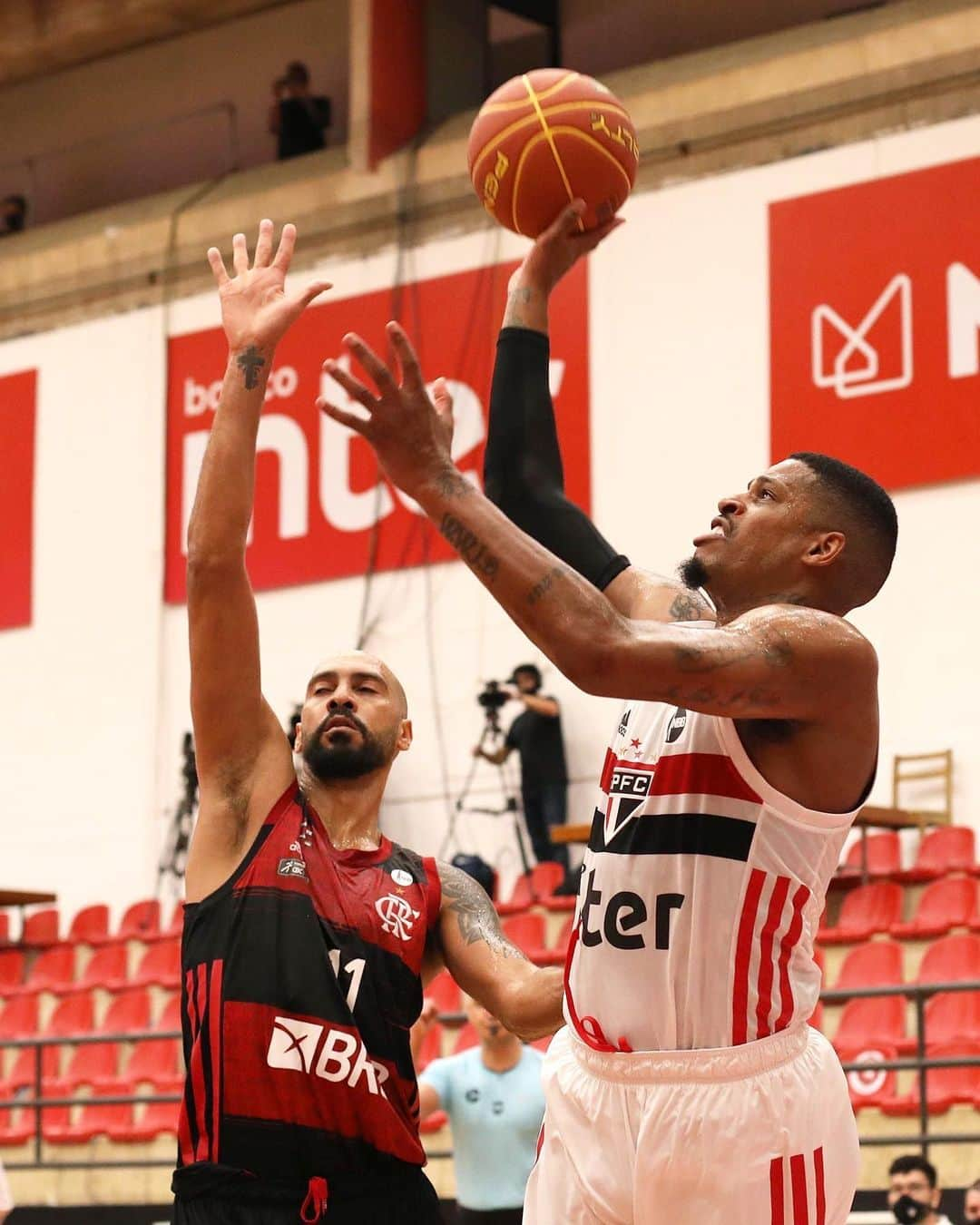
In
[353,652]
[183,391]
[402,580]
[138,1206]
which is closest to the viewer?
[353,652]

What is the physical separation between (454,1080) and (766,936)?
4839mm

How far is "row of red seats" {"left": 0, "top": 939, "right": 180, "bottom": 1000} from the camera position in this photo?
13.2 meters

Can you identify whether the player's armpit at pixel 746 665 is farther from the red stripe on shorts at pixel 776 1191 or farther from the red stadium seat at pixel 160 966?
the red stadium seat at pixel 160 966

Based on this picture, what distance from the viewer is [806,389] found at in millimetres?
13125

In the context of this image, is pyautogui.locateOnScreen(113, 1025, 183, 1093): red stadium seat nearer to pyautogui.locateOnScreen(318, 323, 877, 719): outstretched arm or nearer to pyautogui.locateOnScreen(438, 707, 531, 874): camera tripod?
pyautogui.locateOnScreen(438, 707, 531, 874): camera tripod

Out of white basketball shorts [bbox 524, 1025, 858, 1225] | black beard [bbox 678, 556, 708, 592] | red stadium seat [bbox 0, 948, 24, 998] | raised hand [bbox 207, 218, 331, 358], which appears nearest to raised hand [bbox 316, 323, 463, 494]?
black beard [bbox 678, 556, 708, 592]

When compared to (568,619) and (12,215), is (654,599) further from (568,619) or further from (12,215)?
(12,215)

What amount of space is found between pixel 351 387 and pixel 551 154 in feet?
4.00

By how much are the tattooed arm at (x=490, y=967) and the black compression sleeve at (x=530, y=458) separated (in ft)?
2.78

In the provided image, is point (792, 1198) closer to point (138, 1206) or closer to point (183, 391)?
point (138, 1206)

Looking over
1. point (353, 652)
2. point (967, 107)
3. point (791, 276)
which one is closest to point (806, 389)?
point (791, 276)

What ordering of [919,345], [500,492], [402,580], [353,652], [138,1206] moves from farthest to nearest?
[402,580]
[919,345]
[138,1206]
[353,652]
[500,492]

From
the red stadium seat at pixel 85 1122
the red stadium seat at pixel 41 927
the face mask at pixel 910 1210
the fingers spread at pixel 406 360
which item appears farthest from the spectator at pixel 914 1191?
the red stadium seat at pixel 41 927

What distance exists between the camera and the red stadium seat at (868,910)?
10.6 metres
